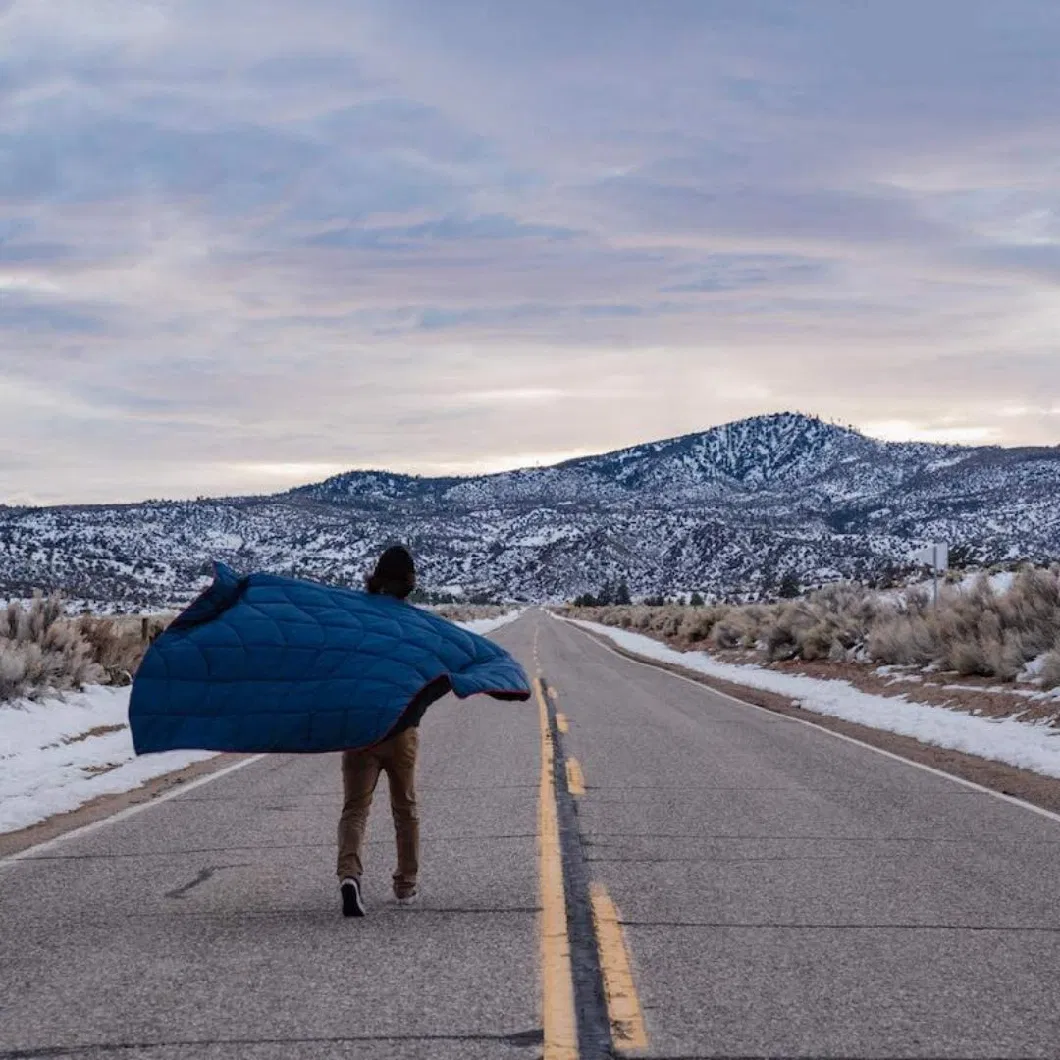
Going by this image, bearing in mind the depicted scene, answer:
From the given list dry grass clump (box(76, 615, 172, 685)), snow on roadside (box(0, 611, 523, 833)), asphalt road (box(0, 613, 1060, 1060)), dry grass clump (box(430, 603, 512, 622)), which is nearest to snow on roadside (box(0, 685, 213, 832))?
snow on roadside (box(0, 611, 523, 833))

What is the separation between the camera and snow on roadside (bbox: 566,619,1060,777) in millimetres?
15219

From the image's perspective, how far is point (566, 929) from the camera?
22.4 ft

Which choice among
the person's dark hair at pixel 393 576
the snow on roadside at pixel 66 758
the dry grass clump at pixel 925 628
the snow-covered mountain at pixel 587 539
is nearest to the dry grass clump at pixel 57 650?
the snow on roadside at pixel 66 758

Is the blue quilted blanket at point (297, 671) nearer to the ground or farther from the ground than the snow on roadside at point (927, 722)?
farther from the ground

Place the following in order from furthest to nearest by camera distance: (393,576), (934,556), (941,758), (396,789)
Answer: (934,556), (941,758), (393,576), (396,789)

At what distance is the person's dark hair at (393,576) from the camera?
25.4 feet

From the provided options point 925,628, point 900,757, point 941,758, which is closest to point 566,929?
point 900,757

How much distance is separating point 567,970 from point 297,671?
2.18 meters

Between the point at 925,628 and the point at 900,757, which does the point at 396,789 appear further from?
the point at 925,628

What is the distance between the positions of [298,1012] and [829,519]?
597 feet

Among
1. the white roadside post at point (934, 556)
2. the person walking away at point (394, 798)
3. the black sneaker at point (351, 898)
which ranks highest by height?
the white roadside post at point (934, 556)

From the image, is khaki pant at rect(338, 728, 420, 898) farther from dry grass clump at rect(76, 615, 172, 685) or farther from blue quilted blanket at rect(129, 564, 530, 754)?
dry grass clump at rect(76, 615, 172, 685)

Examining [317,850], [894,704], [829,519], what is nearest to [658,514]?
[829,519]

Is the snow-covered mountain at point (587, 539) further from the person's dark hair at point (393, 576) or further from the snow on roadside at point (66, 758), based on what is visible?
the person's dark hair at point (393, 576)
